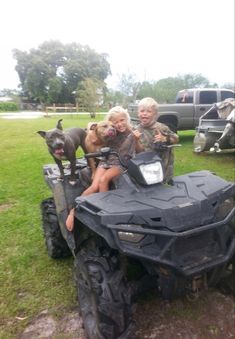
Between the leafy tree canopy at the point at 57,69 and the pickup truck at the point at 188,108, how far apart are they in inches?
1408

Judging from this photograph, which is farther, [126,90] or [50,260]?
[126,90]

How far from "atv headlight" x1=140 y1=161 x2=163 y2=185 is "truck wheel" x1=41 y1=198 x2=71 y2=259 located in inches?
57.3

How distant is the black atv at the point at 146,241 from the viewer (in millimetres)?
2043

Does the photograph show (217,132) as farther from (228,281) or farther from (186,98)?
(228,281)

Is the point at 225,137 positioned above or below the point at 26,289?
above

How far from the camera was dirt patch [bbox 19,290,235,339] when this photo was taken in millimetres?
2531

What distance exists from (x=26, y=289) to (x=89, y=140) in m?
1.49

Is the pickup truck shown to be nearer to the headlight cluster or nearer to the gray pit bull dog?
the gray pit bull dog

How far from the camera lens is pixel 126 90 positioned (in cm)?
4412

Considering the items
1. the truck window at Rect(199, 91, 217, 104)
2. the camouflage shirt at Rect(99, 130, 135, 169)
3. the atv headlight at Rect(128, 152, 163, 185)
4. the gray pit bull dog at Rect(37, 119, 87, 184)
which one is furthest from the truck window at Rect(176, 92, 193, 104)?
the atv headlight at Rect(128, 152, 163, 185)

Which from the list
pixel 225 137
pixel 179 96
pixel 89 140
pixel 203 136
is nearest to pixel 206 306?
pixel 89 140

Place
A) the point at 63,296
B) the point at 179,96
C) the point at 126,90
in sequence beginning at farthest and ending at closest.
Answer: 1. the point at 126,90
2. the point at 179,96
3. the point at 63,296

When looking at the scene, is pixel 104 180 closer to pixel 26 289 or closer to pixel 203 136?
pixel 26 289

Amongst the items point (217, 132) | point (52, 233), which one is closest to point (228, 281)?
point (52, 233)
